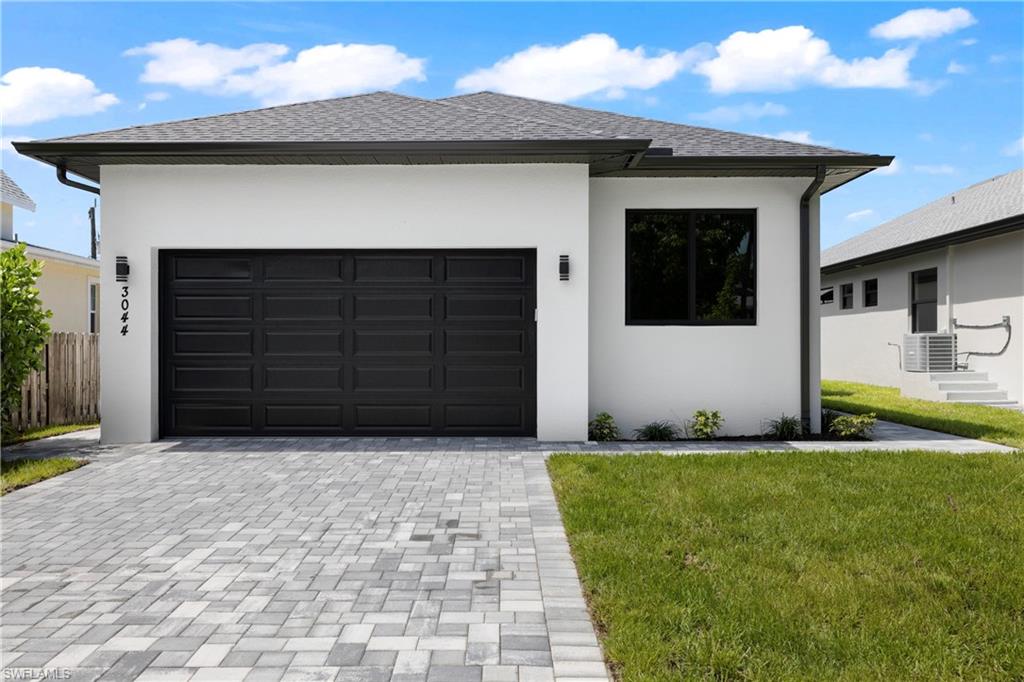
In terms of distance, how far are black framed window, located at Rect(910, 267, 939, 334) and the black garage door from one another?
11306 millimetres

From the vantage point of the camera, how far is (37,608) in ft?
11.1

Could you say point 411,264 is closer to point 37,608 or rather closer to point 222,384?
point 222,384

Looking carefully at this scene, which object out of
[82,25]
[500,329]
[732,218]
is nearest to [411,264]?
[500,329]

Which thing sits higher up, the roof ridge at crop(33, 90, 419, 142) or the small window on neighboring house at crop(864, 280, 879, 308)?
the roof ridge at crop(33, 90, 419, 142)

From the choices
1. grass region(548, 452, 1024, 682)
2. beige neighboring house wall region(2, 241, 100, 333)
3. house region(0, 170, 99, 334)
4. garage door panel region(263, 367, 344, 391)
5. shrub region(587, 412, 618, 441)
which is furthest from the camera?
house region(0, 170, 99, 334)

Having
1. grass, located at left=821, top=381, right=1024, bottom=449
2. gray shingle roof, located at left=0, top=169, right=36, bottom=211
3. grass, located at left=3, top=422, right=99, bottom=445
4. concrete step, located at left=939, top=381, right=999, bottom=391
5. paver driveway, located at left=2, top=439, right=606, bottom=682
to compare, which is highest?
gray shingle roof, located at left=0, top=169, right=36, bottom=211

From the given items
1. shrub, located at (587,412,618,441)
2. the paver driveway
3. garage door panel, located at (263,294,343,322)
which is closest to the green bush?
the paver driveway

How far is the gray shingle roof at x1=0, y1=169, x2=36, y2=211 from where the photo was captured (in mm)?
16219

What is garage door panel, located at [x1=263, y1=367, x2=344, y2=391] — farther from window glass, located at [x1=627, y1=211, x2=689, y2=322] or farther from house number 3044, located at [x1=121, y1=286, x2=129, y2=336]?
window glass, located at [x1=627, y1=211, x2=689, y2=322]

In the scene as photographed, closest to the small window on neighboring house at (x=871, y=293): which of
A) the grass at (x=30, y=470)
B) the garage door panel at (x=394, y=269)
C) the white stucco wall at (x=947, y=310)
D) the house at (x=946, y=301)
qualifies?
the house at (x=946, y=301)

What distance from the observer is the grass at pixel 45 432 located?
28.4ft

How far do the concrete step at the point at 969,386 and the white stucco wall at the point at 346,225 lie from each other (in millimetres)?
8836

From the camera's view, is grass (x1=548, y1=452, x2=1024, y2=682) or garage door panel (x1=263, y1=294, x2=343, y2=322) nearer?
grass (x1=548, y1=452, x2=1024, y2=682)

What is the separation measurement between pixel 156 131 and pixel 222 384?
3327 millimetres
